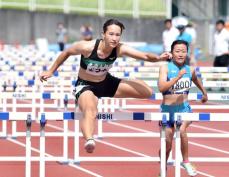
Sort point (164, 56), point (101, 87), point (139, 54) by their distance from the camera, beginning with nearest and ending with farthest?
point (164, 56), point (139, 54), point (101, 87)

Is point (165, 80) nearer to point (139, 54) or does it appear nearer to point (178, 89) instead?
point (178, 89)

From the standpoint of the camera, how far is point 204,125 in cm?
1688

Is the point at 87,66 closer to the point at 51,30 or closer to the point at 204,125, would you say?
the point at 204,125

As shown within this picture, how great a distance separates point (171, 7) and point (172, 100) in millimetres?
44433

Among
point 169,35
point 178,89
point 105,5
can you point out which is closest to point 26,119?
point 178,89

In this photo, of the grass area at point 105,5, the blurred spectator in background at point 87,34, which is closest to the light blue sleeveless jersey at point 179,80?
the blurred spectator in background at point 87,34

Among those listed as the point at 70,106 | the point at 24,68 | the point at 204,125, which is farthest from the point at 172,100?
the point at 24,68

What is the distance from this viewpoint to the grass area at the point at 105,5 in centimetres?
4891

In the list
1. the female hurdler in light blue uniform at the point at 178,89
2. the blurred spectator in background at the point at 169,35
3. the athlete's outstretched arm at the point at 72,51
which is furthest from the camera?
the blurred spectator in background at the point at 169,35

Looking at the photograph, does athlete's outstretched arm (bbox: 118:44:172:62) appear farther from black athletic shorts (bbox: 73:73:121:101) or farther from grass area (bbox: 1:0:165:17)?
grass area (bbox: 1:0:165:17)

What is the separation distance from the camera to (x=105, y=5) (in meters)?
51.8

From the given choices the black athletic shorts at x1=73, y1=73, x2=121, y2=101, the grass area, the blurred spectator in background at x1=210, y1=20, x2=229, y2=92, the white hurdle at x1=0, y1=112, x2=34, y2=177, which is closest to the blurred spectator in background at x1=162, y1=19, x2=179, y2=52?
the blurred spectator in background at x1=210, y1=20, x2=229, y2=92

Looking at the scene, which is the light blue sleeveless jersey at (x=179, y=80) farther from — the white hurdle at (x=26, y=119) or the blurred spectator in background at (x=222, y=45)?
the blurred spectator in background at (x=222, y=45)

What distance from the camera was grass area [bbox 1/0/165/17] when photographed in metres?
48.9
